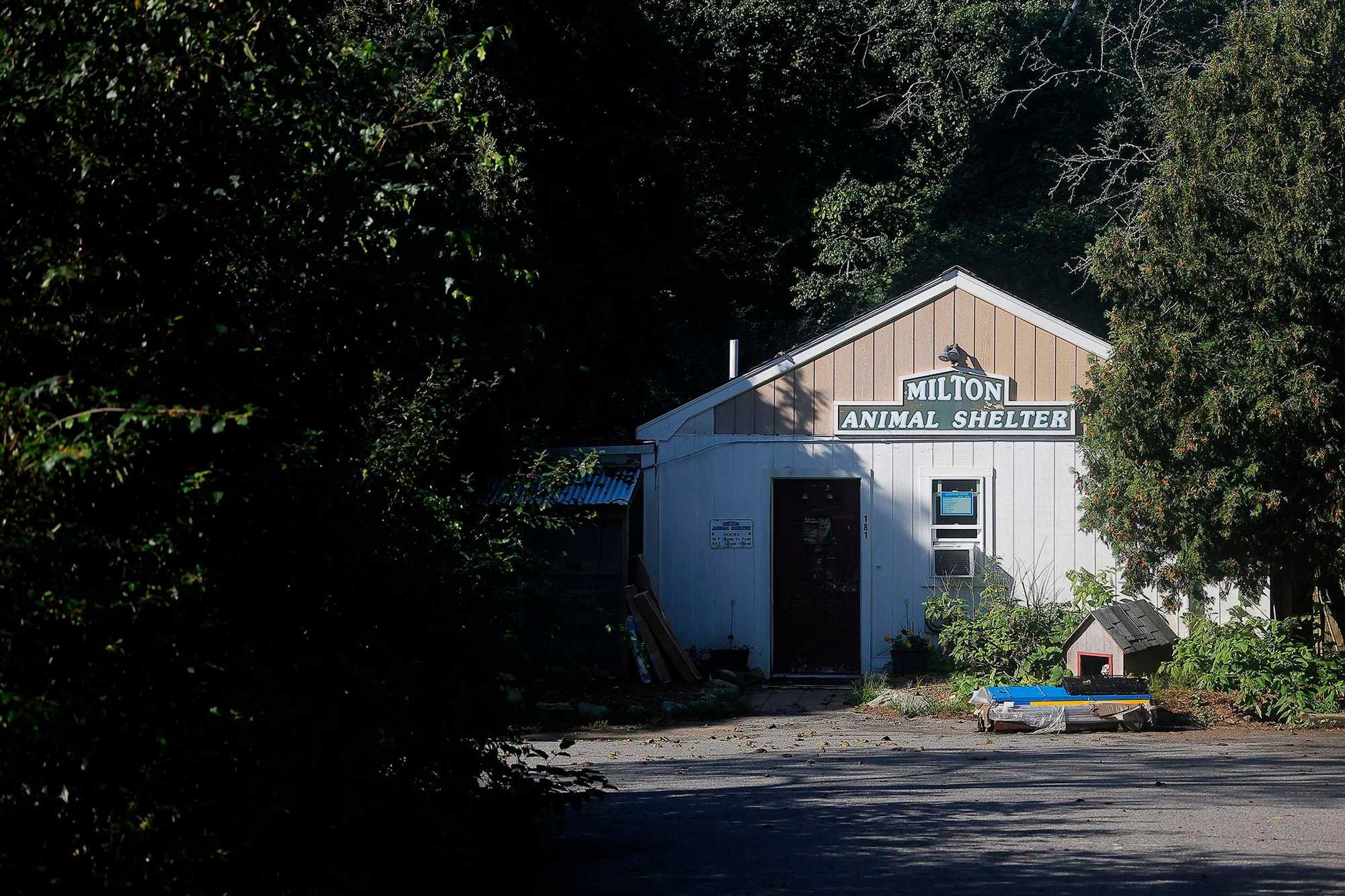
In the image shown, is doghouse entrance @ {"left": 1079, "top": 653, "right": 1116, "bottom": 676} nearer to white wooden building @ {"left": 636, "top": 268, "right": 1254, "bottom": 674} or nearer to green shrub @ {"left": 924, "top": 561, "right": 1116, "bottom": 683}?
green shrub @ {"left": 924, "top": 561, "right": 1116, "bottom": 683}

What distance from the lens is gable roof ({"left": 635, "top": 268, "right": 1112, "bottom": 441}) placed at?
15.1 metres

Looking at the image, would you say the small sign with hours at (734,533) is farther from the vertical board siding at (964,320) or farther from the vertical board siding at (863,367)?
the vertical board siding at (964,320)

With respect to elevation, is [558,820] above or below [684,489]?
below

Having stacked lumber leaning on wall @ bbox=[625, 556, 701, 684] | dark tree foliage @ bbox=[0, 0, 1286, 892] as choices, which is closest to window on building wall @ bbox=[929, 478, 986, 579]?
stacked lumber leaning on wall @ bbox=[625, 556, 701, 684]

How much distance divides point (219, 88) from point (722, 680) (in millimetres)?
11063

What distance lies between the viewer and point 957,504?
1509cm

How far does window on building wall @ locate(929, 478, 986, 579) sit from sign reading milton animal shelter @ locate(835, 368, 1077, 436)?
25.7 inches

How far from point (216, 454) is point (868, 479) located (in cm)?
1171

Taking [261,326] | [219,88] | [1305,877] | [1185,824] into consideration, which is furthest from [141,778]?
[1185,824]

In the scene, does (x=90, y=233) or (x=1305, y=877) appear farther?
(x=1305, y=877)

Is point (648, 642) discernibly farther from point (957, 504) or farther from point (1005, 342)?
point (1005, 342)

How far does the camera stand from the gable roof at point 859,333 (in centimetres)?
1505

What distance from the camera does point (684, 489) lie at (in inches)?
601

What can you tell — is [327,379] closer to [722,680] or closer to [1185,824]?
[1185,824]
